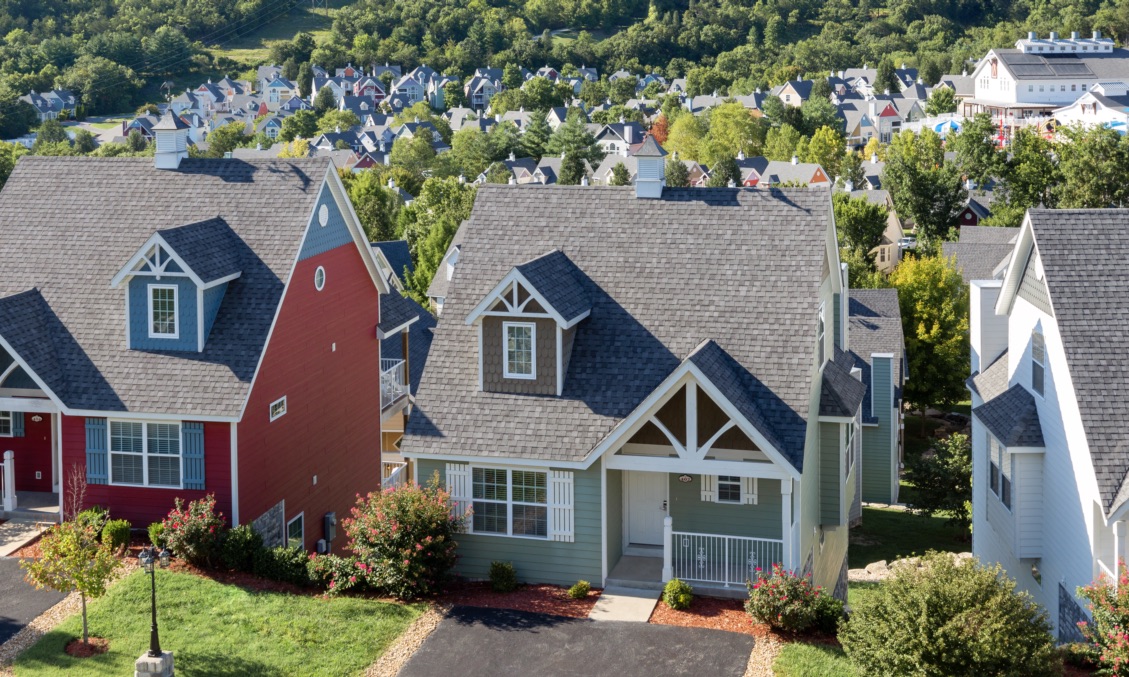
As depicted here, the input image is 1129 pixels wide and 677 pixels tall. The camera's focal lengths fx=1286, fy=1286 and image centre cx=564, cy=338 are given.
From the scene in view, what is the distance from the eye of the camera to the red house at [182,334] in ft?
85.4

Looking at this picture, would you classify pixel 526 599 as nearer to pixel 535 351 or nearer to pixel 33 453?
pixel 535 351

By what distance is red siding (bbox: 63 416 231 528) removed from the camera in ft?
85.0

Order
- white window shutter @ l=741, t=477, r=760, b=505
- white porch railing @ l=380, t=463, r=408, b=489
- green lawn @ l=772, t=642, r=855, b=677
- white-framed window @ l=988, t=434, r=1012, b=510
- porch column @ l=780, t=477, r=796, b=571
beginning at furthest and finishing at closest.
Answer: white porch railing @ l=380, t=463, r=408, b=489, white-framed window @ l=988, t=434, r=1012, b=510, white window shutter @ l=741, t=477, r=760, b=505, porch column @ l=780, t=477, r=796, b=571, green lawn @ l=772, t=642, r=855, b=677

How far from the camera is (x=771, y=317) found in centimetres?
2441

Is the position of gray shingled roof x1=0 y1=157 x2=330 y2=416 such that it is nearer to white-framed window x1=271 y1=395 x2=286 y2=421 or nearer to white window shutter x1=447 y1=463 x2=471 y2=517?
white-framed window x1=271 y1=395 x2=286 y2=421

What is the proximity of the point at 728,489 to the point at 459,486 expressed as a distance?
5.11 metres

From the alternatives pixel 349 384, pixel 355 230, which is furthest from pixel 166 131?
pixel 349 384

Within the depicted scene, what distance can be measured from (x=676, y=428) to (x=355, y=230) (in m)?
11.5

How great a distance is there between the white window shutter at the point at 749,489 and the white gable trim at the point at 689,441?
3.25 feet

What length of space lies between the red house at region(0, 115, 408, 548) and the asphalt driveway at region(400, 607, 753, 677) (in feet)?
22.4

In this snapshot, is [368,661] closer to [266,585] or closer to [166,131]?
[266,585]

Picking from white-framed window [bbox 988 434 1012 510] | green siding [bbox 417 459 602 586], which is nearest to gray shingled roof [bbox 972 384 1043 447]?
white-framed window [bbox 988 434 1012 510]

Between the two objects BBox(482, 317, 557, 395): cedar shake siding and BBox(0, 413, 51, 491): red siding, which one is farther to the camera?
BBox(0, 413, 51, 491): red siding

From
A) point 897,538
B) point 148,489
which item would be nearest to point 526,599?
point 148,489
